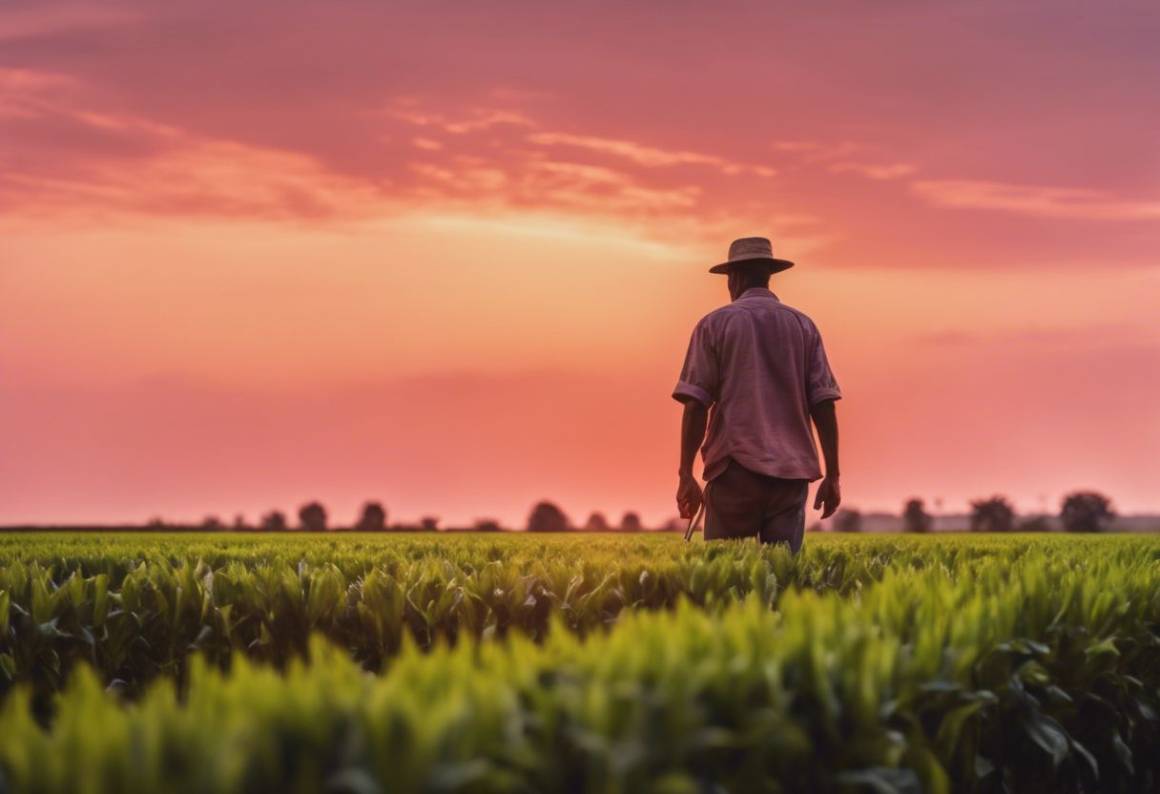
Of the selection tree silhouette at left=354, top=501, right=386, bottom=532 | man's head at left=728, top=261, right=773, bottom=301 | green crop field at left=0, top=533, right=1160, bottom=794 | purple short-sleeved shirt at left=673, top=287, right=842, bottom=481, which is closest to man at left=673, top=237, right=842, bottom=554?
purple short-sleeved shirt at left=673, top=287, right=842, bottom=481

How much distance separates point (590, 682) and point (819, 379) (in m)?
7.43

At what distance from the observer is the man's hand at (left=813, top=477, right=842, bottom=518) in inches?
415

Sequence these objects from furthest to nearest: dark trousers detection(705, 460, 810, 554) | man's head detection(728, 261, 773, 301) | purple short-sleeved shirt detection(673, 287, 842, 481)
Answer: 1. man's head detection(728, 261, 773, 301)
2. dark trousers detection(705, 460, 810, 554)
3. purple short-sleeved shirt detection(673, 287, 842, 481)

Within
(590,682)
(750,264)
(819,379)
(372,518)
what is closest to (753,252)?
(750,264)

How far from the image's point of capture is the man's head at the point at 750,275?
34.7 feet

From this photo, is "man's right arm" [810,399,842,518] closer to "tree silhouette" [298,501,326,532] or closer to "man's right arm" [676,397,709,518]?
"man's right arm" [676,397,709,518]

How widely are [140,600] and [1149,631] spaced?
582cm

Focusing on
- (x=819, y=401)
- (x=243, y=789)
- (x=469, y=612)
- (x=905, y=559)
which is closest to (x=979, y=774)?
(x=469, y=612)

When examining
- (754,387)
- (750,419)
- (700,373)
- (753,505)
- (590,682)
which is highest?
(700,373)

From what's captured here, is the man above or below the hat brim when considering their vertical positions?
below

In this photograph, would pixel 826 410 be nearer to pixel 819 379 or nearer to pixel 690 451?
pixel 819 379

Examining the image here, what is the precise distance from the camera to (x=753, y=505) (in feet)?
33.0

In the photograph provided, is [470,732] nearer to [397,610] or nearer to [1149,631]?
[397,610]

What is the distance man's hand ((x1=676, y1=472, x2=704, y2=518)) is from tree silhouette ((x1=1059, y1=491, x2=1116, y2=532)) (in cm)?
3698
